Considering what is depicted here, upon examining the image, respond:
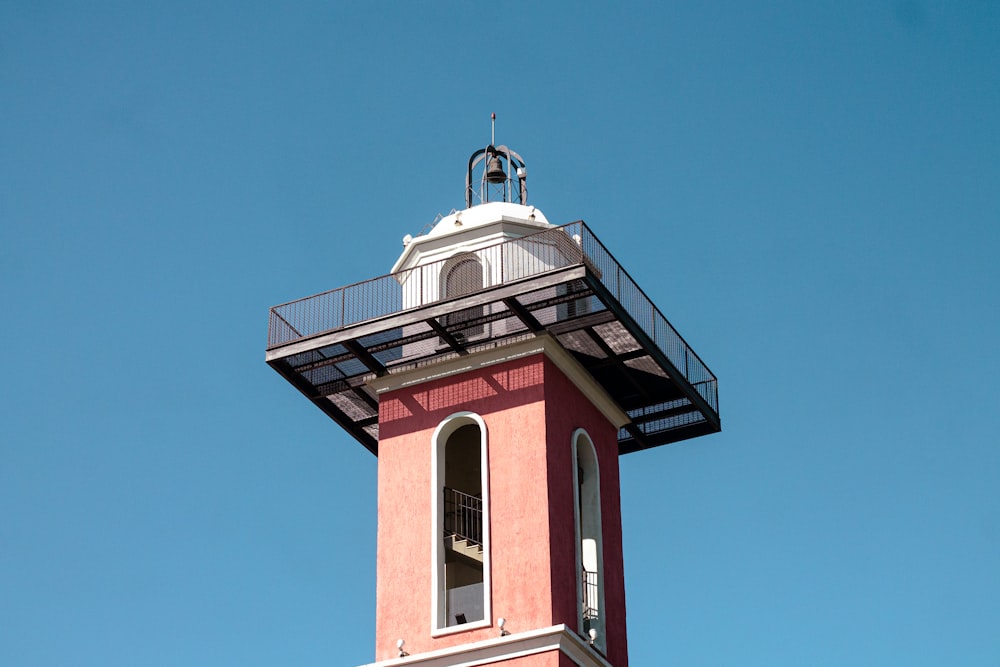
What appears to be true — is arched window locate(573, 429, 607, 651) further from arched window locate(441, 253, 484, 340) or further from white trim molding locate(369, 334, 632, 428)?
arched window locate(441, 253, 484, 340)

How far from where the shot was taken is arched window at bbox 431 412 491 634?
33500 mm

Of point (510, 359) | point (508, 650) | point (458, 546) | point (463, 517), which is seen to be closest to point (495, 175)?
point (510, 359)

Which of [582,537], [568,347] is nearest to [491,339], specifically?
[568,347]

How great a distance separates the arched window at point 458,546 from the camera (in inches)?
1319

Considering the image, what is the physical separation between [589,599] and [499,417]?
12.5 feet

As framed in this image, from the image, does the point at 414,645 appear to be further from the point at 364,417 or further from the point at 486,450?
the point at 364,417

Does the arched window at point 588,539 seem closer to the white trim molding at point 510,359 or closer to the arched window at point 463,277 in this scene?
the white trim molding at point 510,359

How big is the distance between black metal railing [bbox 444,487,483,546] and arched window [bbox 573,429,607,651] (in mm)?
1845

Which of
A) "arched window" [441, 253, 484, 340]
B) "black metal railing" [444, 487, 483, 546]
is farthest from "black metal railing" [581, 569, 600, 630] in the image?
"arched window" [441, 253, 484, 340]

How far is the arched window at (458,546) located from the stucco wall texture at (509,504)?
0.15 m

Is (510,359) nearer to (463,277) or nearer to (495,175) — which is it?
(463,277)

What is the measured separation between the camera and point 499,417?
114 feet

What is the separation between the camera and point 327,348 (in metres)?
35.3

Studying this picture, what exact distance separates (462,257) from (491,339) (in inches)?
89.7
